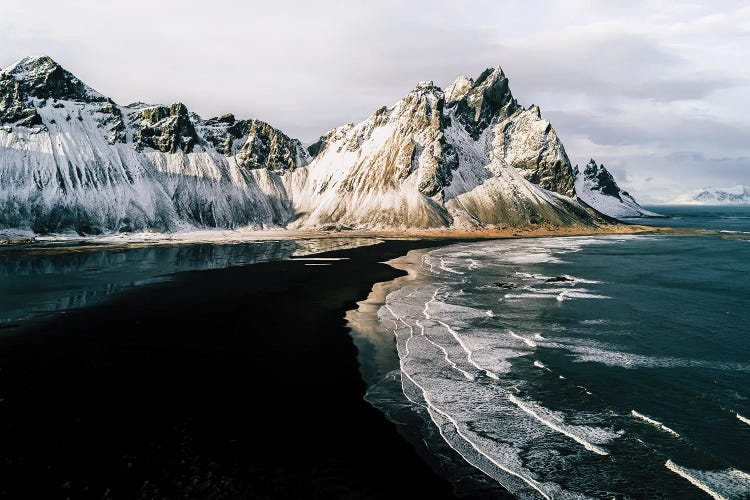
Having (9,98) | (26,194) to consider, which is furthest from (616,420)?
(9,98)

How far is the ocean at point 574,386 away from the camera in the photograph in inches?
761

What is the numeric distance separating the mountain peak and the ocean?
207711 millimetres

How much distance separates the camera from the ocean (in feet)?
63.4

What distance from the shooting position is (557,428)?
22953 millimetres

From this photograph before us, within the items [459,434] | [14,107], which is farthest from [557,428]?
[14,107]

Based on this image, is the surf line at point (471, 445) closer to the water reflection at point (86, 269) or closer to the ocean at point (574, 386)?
the ocean at point (574, 386)

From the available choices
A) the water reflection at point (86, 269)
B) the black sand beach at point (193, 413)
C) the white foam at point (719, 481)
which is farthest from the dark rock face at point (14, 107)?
the white foam at point (719, 481)

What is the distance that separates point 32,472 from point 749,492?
28.5m

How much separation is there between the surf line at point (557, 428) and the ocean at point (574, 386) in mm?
87

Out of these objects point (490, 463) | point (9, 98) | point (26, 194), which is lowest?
point (490, 463)

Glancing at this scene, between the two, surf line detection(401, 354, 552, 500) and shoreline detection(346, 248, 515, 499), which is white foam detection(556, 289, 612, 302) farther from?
surf line detection(401, 354, 552, 500)

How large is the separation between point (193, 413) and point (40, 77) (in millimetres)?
226333

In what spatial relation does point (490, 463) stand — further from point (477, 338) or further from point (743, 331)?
point (743, 331)

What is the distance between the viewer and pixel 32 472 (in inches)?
688
